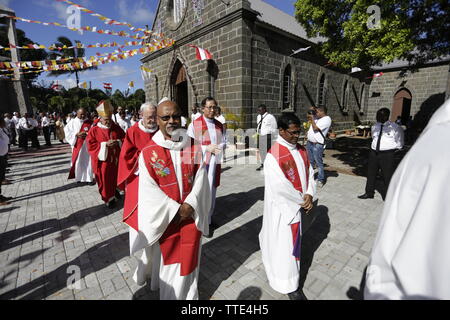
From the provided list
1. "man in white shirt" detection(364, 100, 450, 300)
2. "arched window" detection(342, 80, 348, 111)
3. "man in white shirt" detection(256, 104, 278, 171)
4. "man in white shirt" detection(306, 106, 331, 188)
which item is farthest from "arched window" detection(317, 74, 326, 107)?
"man in white shirt" detection(364, 100, 450, 300)

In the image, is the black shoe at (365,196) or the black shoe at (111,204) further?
the black shoe at (365,196)

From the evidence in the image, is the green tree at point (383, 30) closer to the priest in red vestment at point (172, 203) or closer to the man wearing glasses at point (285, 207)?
the man wearing glasses at point (285, 207)

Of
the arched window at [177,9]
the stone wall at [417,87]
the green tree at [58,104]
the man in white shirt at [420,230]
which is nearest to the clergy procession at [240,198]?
the man in white shirt at [420,230]

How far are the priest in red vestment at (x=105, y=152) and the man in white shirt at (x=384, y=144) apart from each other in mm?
6118

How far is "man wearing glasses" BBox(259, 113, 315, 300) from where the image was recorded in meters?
2.45

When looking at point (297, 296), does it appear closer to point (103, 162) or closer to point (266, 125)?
point (103, 162)

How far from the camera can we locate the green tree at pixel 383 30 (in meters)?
4.99

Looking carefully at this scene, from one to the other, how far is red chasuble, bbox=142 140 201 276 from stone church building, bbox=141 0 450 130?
26.4ft

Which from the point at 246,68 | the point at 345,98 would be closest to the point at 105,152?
the point at 246,68

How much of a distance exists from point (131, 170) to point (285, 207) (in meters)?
2.27

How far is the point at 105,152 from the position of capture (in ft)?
16.3

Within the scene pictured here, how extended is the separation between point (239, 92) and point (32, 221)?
8.68 metres
